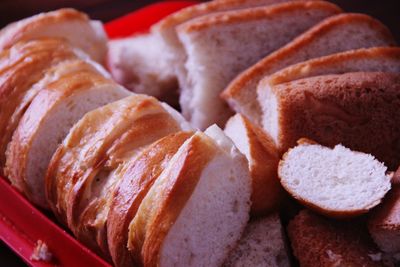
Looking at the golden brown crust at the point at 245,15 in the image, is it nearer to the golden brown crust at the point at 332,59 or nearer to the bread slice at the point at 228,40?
the bread slice at the point at 228,40

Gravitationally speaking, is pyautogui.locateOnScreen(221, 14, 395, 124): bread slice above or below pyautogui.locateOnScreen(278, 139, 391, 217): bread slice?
above

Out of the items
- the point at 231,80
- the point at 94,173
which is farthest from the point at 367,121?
the point at 94,173

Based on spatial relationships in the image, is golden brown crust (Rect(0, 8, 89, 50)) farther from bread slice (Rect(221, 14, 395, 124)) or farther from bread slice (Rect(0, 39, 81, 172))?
bread slice (Rect(221, 14, 395, 124))

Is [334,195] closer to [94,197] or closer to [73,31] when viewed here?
[94,197]

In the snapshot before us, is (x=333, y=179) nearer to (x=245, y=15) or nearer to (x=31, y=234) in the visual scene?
(x=245, y=15)

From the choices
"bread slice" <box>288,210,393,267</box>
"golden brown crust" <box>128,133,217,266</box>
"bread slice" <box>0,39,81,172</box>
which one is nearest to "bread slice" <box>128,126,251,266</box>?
"golden brown crust" <box>128,133,217,266</box>

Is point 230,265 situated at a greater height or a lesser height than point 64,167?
lesser
